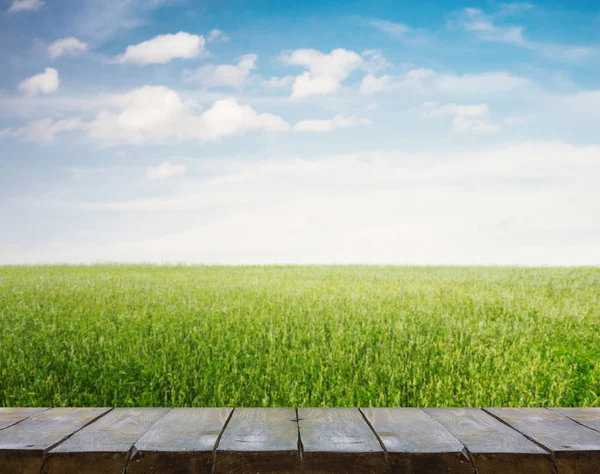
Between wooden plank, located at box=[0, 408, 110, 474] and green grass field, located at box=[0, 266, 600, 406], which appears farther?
green grass field, located at box=[0, 266, 600, 406]

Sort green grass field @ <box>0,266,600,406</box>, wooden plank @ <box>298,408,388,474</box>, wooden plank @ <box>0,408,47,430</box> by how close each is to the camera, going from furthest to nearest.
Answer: green grass field @ <box>0,266,600,406</box>
wooden plank @ <box>0,408,47,430</box>
wooden plank @ <box>298,408,388,474</box>

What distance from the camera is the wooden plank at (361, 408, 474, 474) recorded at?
239cm

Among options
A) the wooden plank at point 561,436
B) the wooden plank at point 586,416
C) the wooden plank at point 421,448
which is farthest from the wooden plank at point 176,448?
the wooden plank at point 586,416

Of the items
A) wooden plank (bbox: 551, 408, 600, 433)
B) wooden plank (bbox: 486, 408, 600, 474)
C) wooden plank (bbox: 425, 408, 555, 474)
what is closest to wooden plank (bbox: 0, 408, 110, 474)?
wooden plank (bbox: 425, 408, 555, 474)

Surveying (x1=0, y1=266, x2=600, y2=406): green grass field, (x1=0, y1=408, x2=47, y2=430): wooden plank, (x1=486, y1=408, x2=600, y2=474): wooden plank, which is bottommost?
(x1=0, y1=266, x2=600, y2=406): green grass field

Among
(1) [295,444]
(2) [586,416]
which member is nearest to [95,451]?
(1) [295,444]

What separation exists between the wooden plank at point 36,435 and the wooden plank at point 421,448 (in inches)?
65.1

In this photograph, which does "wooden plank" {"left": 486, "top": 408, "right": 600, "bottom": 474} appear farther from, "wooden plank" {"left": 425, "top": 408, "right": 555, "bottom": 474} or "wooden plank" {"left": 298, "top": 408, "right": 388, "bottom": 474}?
"wooden plank" {"left": 298, "top": 408, "right": 388, "bottom": 474}

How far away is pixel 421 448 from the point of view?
2.44 meters

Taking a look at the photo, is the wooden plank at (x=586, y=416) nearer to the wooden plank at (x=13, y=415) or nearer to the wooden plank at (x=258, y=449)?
the wooden plank at (x=258, y=449)

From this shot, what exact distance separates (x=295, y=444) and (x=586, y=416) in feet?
6.37

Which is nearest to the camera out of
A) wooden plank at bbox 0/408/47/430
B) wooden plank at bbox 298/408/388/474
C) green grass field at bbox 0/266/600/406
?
wooden plank at bbox 298/408/388/474

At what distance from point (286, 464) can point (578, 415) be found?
199cm

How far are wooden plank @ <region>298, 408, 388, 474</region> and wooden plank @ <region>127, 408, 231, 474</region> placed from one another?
467 mm
